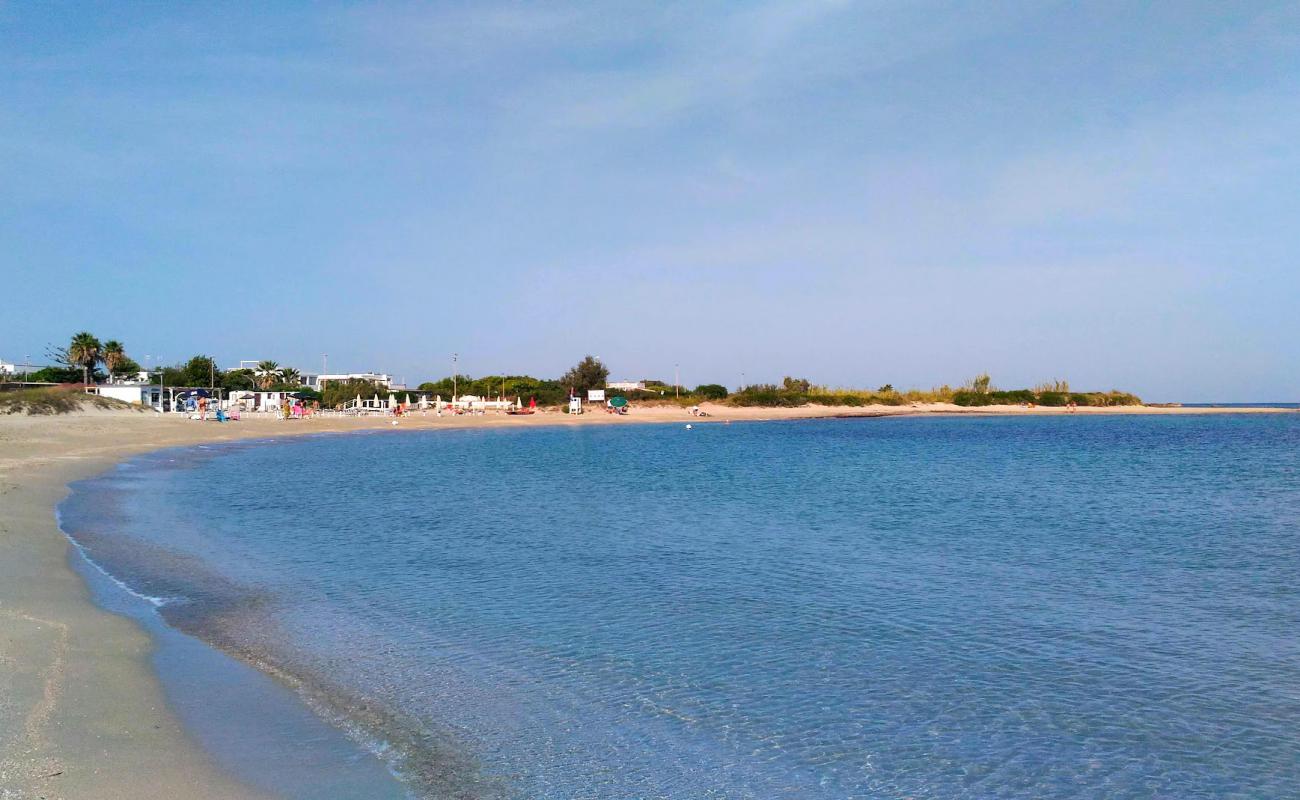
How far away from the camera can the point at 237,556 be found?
12227 mm

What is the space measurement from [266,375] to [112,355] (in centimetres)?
2197

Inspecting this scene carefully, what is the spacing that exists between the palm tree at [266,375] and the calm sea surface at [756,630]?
71.0 m

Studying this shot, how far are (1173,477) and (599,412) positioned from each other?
194ft

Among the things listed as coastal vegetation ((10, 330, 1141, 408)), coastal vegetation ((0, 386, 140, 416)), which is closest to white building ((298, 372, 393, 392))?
coastal vegetation ((10, 330, 1141, 408))

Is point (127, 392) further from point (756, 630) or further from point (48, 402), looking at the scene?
point (756, 630)

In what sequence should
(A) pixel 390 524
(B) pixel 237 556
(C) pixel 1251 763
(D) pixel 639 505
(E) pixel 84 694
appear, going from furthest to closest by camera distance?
1. (D) pixel 639 505
2. (A) pixel 390 524
3. (B) pixel 237 556
4. (E) pixel 84 694
5. (C) pixel 1251 763

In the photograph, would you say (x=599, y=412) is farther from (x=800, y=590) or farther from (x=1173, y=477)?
(x=800, y=590)

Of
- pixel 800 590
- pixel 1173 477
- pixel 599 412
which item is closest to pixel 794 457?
pixel 1173 477

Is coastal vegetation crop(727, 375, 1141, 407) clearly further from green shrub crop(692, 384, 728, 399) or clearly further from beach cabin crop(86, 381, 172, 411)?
beach cabin crop(86, 381, 172, 411)

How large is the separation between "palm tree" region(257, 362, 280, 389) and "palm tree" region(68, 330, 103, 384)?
912 inches

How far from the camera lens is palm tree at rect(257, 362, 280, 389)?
284 ft

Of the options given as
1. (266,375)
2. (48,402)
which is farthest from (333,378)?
(48,402)

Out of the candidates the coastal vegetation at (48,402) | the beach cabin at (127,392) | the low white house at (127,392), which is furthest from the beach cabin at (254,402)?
the coastal vegetation at (48,402)

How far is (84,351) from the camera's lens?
62250mm
